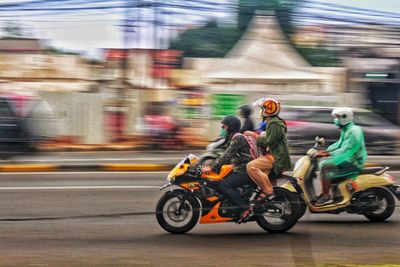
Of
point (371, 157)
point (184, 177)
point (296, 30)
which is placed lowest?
point (371, 157)

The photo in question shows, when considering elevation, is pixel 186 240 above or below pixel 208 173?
below

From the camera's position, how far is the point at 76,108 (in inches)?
1053

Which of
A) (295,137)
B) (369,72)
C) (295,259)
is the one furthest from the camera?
(369,72)

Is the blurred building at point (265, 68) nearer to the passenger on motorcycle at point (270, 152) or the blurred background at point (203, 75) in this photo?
the blurred background at point (203, 75)

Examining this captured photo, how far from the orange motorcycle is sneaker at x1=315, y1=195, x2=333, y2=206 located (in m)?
0.91

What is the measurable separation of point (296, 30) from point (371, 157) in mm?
9609

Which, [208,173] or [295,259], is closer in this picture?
[295,259]

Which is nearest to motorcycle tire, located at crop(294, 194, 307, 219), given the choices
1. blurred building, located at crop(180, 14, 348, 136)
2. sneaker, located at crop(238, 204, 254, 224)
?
sneaker, located at crop(238, 204, 254, 224)

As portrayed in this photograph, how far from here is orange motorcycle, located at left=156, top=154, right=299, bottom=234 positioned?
9297 mm

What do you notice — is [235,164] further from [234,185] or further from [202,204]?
[202,204]

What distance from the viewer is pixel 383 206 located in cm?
1033

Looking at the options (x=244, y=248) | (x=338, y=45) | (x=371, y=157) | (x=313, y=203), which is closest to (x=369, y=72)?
(x=338, y=45)

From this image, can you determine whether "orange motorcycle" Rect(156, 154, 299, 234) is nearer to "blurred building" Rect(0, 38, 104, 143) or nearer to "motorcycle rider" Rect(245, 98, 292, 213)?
"motorcycle rider" Rect(245, 98, 292, 213)

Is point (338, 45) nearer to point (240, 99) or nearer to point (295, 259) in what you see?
point (240, 99)
